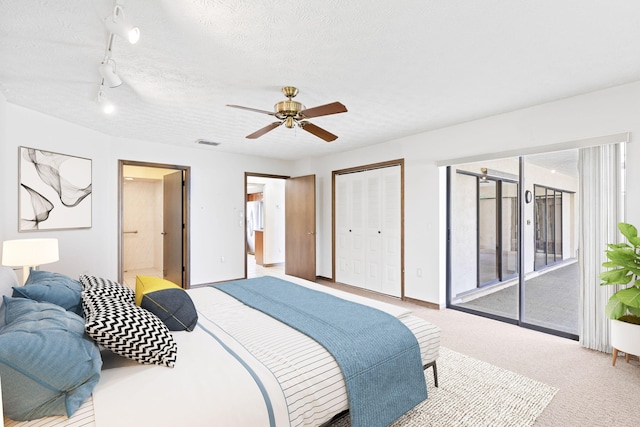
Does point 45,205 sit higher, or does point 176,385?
point 45,205

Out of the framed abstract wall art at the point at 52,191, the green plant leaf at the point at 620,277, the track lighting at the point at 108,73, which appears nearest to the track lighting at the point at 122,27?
the track lighting at the point at 108,73

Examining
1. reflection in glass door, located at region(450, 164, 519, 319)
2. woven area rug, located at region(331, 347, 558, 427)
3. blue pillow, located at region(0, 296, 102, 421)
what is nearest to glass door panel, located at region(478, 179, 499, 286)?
reflection in glass door, located at region(450, 164, 519, 319)

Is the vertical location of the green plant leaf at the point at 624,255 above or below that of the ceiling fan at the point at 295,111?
below

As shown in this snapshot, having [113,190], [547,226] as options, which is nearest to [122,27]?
[113,190]

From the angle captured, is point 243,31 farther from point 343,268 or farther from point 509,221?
point 343,268

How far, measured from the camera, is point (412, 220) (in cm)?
444

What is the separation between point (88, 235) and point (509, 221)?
5266 millimetres

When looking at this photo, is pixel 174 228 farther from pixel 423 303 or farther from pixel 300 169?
pixel 423 303

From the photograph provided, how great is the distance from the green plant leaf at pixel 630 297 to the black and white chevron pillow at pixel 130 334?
3.14 m

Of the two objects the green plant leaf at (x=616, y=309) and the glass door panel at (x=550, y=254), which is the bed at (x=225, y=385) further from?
the glass door panel at (x=550, y=254)

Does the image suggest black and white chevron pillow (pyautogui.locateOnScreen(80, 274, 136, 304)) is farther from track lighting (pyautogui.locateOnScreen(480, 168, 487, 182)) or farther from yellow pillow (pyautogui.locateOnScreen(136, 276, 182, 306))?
track lighting (pyautogui.locateOnScreen(480, 168, 487, 182))

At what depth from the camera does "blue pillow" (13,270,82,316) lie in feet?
5.40

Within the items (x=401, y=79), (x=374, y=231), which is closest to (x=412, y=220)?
(x=374, y=231)

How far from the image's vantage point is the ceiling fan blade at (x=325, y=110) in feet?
7.62
